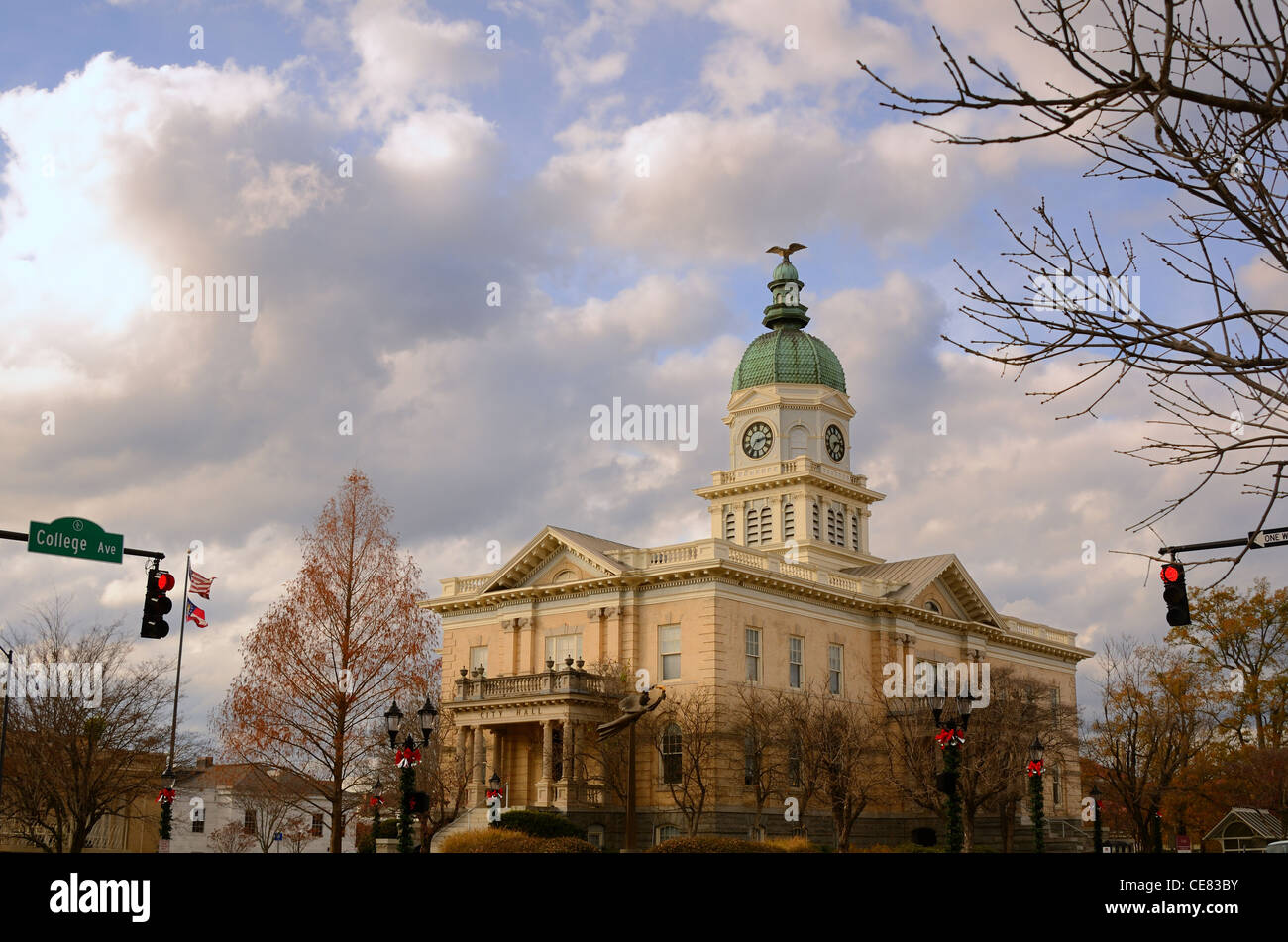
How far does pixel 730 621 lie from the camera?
5103 centimetres

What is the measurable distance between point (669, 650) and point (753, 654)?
3.38 metres

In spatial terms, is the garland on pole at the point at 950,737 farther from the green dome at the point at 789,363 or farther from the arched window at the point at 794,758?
the green dome at the point at 789,363

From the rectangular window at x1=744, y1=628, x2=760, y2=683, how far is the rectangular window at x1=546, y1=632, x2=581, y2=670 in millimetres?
7090

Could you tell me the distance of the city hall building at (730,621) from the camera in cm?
4991

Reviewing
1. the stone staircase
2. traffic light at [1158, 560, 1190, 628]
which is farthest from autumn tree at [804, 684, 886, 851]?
traffic light at [1158, 560, 1190, 628]

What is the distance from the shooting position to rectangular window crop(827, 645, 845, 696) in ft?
182

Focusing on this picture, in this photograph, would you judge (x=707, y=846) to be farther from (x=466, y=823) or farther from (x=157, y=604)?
(x=466, y=823)

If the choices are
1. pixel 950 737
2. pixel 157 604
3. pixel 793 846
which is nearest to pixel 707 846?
pixel 793 846

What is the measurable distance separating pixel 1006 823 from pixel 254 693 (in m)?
30.8

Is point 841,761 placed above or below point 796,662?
below
